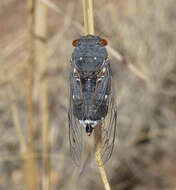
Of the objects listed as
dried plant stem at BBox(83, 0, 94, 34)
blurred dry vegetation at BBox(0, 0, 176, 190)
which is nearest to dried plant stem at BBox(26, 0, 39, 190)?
dried plant stem at BBox(83, 0, 94, 34)

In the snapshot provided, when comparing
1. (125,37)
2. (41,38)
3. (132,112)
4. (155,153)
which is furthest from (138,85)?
(41,38)

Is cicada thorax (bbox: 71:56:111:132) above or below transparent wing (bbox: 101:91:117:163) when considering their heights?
above

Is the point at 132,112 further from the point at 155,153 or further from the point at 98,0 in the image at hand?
the point at 98,0

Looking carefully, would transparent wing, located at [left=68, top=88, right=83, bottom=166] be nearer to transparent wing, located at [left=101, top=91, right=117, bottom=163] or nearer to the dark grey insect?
the dark grey insect

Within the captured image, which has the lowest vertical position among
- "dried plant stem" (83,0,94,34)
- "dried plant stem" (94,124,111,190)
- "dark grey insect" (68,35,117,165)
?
"dried plant stem" (94,124,111,190)

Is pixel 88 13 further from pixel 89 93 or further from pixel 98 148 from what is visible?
pixel 98 148
